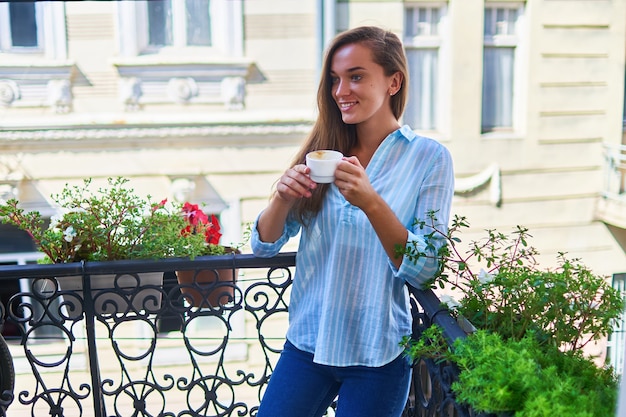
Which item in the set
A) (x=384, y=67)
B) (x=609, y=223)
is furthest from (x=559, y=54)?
(x=384, y=67)

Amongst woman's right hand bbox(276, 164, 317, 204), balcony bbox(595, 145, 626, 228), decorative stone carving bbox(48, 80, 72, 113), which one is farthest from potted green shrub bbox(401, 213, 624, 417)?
balcony bbox(595, 145, 626, 228)

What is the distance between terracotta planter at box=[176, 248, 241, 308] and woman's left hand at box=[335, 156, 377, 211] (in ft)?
1.95

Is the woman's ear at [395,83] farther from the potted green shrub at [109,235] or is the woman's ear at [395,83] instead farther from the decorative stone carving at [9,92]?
the decorative stone carving at [9,92]

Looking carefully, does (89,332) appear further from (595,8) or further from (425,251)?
(595,8)

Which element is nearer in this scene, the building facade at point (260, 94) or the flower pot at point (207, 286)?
the flower pot at point (207, 286)

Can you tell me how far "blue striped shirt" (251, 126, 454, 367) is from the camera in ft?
4.35

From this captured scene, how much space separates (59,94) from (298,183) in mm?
3973

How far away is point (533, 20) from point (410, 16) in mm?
1013

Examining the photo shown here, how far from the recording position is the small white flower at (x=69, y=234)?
1679mm

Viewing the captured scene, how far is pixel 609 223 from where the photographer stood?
20.1 ft

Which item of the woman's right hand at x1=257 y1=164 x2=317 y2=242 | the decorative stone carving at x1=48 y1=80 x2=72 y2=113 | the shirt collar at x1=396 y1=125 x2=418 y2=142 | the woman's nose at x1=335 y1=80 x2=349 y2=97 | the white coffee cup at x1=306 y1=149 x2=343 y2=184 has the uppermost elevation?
the decorative stone carving at x1=48 y1=80 x2=72 y2=113

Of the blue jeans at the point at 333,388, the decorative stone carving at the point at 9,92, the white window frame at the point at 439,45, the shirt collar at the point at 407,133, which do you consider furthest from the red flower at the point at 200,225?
the white window frame at the point at 439,45

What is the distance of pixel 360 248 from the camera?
4.42 ft

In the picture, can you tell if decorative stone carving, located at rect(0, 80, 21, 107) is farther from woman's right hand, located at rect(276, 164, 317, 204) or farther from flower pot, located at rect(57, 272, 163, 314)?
woman's right hand, located at rect(276, 164, 317, 204)
